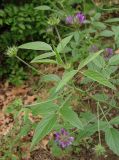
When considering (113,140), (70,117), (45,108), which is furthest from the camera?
(113,140)

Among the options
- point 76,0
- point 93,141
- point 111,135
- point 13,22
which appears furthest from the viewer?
point 13,22

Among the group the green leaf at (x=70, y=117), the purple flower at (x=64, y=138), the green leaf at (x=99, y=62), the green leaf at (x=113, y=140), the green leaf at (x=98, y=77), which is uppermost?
the green leaf at (x=98, y=77)

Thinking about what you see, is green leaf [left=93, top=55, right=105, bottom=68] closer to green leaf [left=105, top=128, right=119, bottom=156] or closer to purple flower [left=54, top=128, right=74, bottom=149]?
green leaf [left=105, top=128, right=119, bottom=156]

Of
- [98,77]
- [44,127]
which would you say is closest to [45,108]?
[44,127]

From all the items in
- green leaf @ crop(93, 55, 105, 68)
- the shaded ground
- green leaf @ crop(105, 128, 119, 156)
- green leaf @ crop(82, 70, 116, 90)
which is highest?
A: green leaf @ crop(82, 70, 116, 90)

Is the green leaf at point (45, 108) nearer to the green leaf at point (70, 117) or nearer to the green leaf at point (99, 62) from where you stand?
the green leaf at point (70, 117)

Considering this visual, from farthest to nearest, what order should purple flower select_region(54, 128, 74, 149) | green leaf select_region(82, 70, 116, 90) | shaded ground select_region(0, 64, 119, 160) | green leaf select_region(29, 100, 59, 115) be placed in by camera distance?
shaded ground select_region(0, 64, 119, 160) → purple flower select_region(54, 128, 74, 149) → green leaf select_region(29, 100, 59, 115) → green leaf select_region(82, 70, 116, 90)

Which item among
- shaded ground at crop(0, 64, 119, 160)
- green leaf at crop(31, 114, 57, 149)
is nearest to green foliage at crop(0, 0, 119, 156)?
green leaf at crop(31, 114, 57, 149)

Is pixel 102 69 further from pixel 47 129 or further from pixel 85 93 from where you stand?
pixel 47 129

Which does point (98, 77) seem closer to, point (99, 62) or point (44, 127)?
point (44, 127)

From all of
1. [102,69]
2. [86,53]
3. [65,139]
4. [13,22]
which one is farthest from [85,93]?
[13,22]

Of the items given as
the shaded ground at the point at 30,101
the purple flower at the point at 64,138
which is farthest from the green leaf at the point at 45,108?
the shaded ground at the point at 30,101
